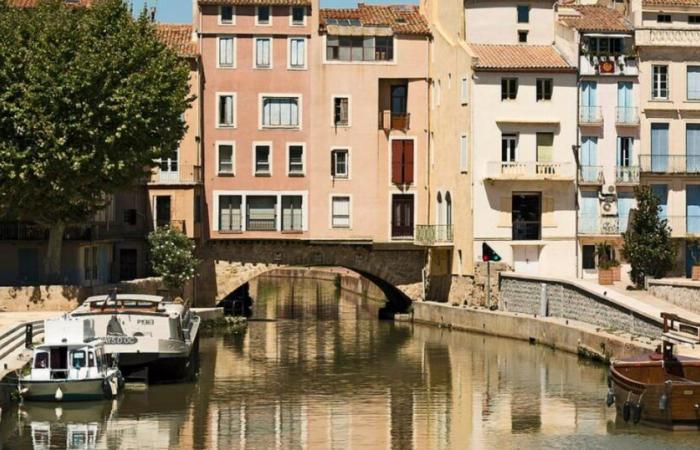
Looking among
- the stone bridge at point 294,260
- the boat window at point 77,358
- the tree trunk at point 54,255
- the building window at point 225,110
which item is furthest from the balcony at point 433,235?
the boat window at point 77,358

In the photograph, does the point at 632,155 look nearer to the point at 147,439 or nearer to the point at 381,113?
the point at 381,113

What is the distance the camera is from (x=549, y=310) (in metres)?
73.1

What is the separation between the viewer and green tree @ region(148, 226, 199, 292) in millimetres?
80188

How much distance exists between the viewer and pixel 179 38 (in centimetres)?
8731

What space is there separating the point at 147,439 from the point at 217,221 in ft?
131

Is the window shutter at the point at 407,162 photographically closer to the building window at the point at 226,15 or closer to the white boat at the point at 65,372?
the building window at the point at 226,15

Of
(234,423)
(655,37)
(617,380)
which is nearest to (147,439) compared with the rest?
(234,423)

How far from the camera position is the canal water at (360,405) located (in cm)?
4625

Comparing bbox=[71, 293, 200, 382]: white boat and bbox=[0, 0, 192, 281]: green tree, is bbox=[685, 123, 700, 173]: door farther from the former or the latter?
bbox=[71, 293, 200, 382]: white boat

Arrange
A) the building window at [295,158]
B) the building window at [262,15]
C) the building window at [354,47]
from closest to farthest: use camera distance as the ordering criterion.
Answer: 1. the building window at [262,15]
2. the building window at [354,47]
3. the building window at [295,158]

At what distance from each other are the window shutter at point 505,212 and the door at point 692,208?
900cm

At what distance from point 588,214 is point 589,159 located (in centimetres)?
269

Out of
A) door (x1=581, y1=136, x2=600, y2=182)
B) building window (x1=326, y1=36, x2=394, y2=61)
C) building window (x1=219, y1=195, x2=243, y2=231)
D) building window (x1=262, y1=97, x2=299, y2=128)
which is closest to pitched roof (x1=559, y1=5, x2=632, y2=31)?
door (x1=581, y1=136, x2=600, y2=182)

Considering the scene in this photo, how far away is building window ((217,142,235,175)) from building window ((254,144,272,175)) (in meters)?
1.29
